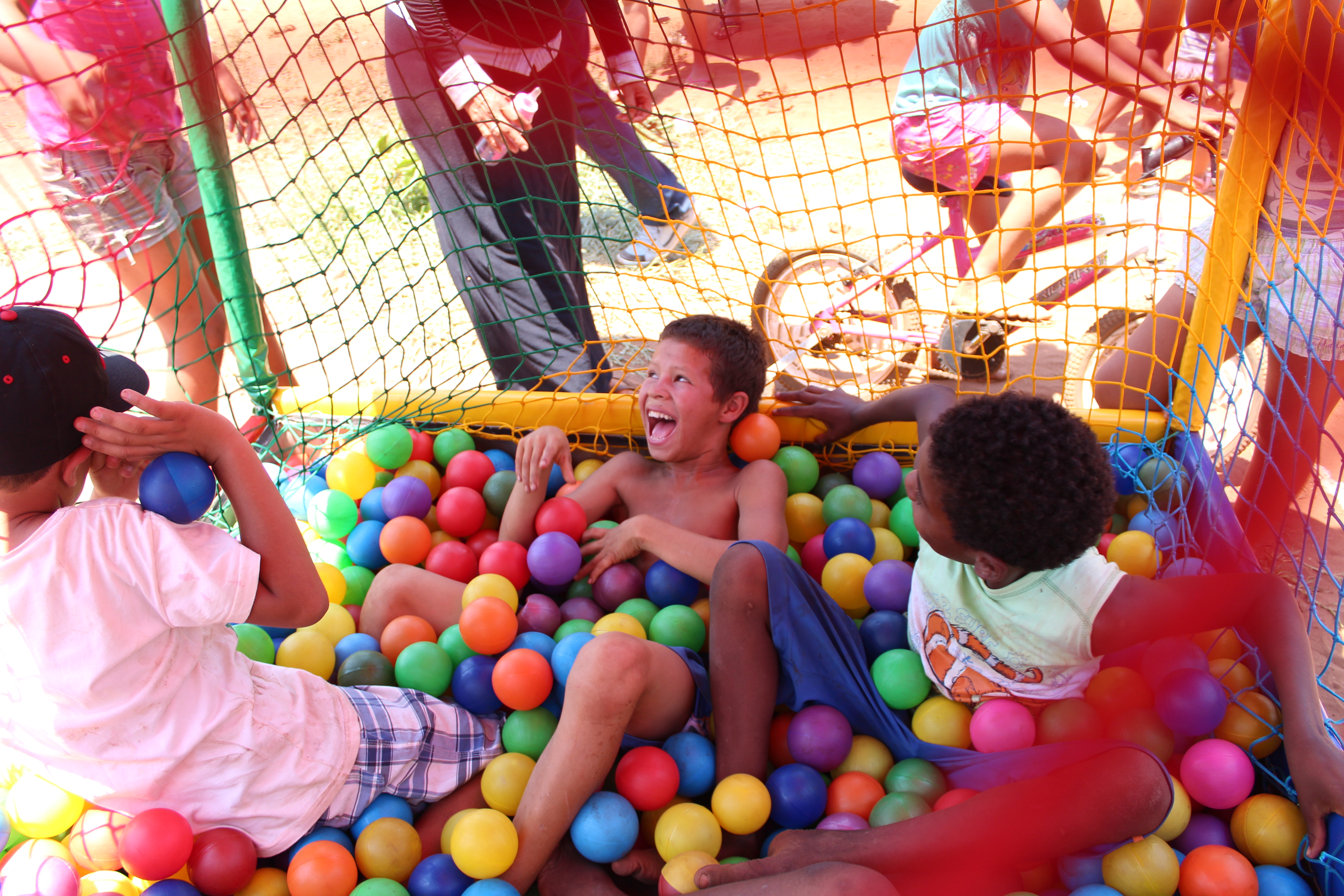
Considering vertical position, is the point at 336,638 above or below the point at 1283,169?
below

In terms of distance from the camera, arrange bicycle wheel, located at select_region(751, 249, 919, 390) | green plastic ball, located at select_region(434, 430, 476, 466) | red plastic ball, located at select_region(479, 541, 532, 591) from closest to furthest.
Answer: red plastic ball, located at select_region(479, 541, 532, 591)
green plastic ball, located at select_region(434, 430, 476, 466)
bicycle wheel, located at select_region(751, 249, 919, 390)

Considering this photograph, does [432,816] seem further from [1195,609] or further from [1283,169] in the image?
[1283,169]

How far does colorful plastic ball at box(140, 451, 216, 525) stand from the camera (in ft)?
3.88

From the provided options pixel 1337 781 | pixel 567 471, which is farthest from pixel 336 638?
pixel 1337 781

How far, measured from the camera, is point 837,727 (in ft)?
5.45

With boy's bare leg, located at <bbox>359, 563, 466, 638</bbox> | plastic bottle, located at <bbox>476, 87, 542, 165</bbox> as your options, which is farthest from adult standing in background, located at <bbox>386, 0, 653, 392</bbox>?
boy's bare leg, located at <bbox>359, 563, 466, 638</bbox>

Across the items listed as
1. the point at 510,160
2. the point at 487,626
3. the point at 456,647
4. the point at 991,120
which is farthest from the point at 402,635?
the point at 991,120

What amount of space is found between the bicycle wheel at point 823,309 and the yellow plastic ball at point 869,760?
5.28ft

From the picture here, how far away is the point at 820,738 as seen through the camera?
5.41 ft

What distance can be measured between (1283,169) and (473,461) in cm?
193

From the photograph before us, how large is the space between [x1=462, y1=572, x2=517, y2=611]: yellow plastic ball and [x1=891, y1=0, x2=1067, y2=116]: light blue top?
192 cm

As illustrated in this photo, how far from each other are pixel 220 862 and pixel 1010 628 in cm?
123

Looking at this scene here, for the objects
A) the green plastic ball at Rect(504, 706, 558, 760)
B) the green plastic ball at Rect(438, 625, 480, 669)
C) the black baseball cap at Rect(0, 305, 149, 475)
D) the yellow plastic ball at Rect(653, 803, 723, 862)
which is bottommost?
the yellow plastic ball at Rect(653, 803, 723, 862)

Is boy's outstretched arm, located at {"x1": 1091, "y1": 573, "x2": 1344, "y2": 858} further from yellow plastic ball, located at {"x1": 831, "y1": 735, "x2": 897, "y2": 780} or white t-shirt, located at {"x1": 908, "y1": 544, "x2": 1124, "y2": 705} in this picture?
yellow plastic ball, located at {"x1": 831, "y1": 735, "x2": 897, "y2": 780}
